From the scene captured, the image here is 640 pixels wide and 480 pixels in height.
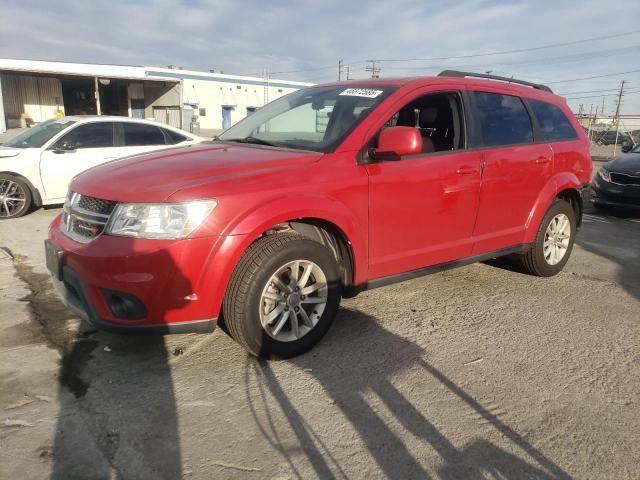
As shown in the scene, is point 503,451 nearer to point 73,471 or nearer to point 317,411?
point 317,411

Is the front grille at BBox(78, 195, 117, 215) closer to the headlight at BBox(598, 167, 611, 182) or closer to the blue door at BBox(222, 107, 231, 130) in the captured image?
the headlight at BBox(598, 167, 611, 182)

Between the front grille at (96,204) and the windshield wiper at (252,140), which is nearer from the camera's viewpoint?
the front grille at (96,204)

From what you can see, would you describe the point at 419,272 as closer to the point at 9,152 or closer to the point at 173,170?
the point at 173,170

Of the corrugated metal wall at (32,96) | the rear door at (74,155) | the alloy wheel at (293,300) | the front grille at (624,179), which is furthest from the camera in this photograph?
the corrugated metal wall at (32,96)

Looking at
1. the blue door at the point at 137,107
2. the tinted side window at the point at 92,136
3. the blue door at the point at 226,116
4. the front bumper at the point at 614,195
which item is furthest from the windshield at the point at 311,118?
the blue door at the point at 226,116

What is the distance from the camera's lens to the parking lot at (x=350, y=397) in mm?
2301

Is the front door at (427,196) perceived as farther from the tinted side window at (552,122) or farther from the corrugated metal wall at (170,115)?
the corrugated metal wall at (170,115)

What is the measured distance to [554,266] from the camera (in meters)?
5.09

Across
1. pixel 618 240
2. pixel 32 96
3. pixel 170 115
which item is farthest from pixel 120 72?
pixel 618 240

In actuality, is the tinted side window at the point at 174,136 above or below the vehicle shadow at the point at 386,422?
above

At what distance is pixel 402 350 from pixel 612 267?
3458mm

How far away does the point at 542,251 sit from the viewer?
4875 millimetres

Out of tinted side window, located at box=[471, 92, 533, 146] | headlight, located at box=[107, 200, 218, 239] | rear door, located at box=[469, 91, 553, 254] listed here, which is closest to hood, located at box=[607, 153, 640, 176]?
rear door, located at box=[469, 91, 553, 254]

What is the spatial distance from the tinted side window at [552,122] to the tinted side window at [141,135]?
242 inches
